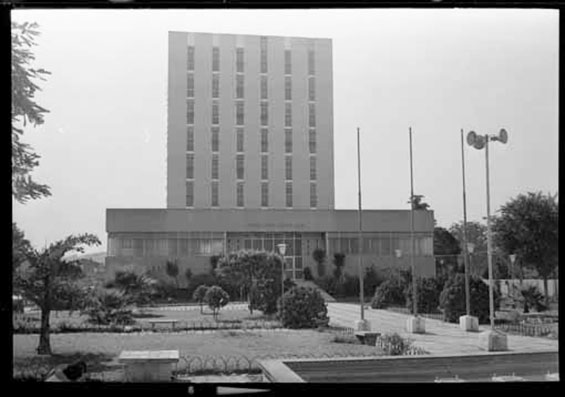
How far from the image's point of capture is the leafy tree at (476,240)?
4102mm

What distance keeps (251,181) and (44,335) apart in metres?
1.48

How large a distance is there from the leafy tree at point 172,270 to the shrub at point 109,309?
0.96 feet

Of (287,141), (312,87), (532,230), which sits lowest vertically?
(532,230)

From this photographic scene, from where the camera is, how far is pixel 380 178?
4.09m

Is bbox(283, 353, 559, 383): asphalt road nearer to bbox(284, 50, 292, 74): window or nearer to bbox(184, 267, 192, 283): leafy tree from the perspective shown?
bbox(184, 267, 192, 283): leafy tree

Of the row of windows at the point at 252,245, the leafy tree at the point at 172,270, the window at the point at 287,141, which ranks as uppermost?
the window at the point at 287,141

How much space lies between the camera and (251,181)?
4078mm

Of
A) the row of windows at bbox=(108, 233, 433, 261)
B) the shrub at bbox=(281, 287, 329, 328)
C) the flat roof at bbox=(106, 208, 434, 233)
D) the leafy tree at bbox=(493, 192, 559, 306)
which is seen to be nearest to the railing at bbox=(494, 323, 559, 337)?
the leafy tree at bbox=(493, 192, 559, 306)

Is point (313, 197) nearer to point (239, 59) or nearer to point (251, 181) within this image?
point (251, 181)

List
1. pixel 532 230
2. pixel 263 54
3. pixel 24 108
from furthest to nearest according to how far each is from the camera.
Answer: pixel 532 230 → pixel 263 54 → pixel 24 108

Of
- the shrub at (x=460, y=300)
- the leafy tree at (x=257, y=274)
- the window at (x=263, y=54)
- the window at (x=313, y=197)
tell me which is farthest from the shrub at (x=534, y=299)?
the window at (x=263, y=54)

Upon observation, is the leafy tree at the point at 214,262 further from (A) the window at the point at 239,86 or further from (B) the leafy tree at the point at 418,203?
(B) the leafy tree at the point at 418,203

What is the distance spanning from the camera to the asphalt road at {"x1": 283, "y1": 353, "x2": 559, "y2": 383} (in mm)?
3988

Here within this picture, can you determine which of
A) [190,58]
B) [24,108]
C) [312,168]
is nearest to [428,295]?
[312,168]
